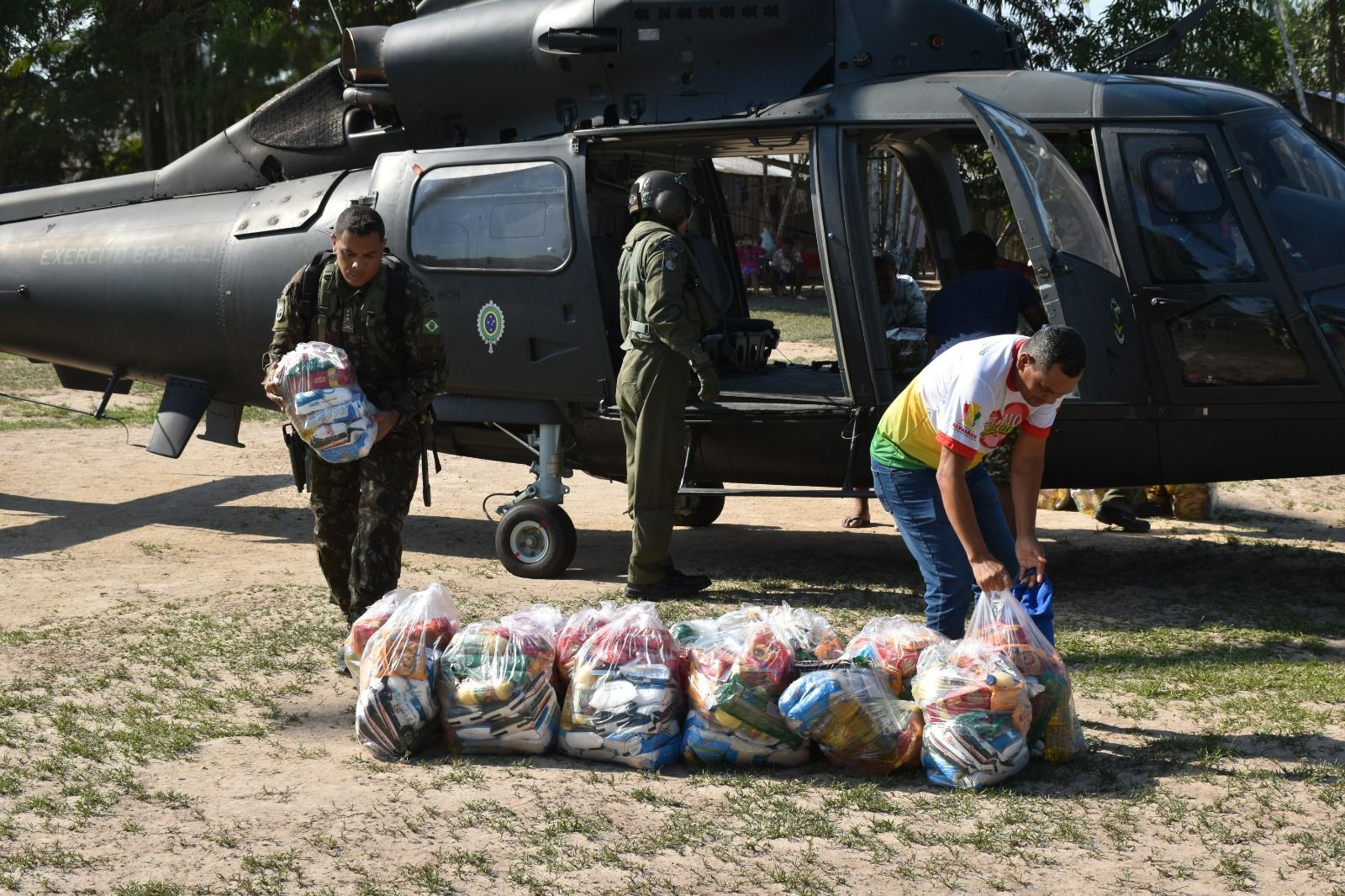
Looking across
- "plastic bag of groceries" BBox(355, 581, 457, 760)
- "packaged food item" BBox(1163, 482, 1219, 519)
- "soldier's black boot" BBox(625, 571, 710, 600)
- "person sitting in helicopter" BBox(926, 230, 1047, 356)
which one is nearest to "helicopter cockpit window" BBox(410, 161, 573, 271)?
"soldier's black boot" BBox(625, 571, 710, 600)

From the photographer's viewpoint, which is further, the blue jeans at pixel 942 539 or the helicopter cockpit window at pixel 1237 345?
the helicopter cockpit window at pixel 1237 345

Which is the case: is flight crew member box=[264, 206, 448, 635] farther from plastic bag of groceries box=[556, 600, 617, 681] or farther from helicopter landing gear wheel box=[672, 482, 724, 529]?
helicopter landing gear wheel box=[672, 482, 724, 529]

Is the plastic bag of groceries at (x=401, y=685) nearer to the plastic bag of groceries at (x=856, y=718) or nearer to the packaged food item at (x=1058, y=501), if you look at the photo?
the plastic bag of groceries at (x=856, y=718)

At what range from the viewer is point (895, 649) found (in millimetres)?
4809

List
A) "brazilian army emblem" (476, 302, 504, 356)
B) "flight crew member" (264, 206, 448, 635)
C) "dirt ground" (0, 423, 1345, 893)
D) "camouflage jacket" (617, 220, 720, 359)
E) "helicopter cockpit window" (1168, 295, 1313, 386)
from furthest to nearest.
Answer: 1. "brazilian army emblem" (476, 302, 504, 356)
2. "camouflage jacket" (617, 220, 720, 359)
3. "helicopter cockpit window" (1168, 295, 1313, 386)
4. "flight crew member" (264, 206, 448, 635)
5. "dirt ground" (0, 423, 1345, 893)

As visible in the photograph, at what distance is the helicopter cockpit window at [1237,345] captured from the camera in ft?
21.4

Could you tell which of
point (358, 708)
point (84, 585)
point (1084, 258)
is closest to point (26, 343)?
point (84, 585)

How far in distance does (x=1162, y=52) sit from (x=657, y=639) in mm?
4688

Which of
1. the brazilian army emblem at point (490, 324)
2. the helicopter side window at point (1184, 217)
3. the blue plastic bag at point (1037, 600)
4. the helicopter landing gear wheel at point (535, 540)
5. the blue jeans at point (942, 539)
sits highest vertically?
the helicopter side window at point (1184, 217)

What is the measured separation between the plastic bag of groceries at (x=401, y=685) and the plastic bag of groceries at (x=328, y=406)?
0.86 meters

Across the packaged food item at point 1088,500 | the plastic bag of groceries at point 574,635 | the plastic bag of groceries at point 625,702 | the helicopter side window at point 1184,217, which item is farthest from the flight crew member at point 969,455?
the packaged food item at point 1088,500

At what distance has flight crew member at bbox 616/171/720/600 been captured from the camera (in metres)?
6.85

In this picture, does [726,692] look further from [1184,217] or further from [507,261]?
[507,261]

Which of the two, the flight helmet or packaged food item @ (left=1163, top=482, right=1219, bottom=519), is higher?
the flight helmet
